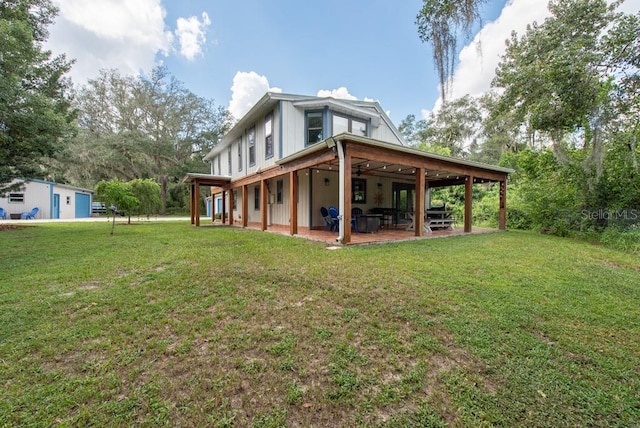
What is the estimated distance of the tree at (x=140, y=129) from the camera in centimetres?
2447

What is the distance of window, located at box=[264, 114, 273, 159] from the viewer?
35.1 feet

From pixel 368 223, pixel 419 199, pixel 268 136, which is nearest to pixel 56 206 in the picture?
pixel 268 136

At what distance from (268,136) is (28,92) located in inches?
306

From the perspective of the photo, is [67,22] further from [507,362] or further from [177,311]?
[507,362]

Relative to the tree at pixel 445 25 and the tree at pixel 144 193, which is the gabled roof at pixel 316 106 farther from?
the tree at pixel 144 193

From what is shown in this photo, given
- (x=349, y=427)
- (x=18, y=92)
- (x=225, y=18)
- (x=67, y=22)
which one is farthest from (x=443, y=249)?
(x=67, y=22)

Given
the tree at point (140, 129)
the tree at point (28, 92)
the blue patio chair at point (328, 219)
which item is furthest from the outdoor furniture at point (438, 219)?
the tree at point (140, 129)

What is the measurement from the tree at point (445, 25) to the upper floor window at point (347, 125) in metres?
6.86

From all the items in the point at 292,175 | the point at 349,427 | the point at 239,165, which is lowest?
the point at 349,427

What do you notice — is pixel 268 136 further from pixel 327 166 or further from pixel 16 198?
pixel 16 198

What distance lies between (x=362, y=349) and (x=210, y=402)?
47.0 inches

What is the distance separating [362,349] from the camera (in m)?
2.28

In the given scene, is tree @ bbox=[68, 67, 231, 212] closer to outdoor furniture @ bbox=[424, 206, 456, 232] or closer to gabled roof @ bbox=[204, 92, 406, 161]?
gabled roof @ bbox=[204, 92, 406, 161]

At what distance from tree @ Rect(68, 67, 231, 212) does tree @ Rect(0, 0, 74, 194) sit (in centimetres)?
1296
